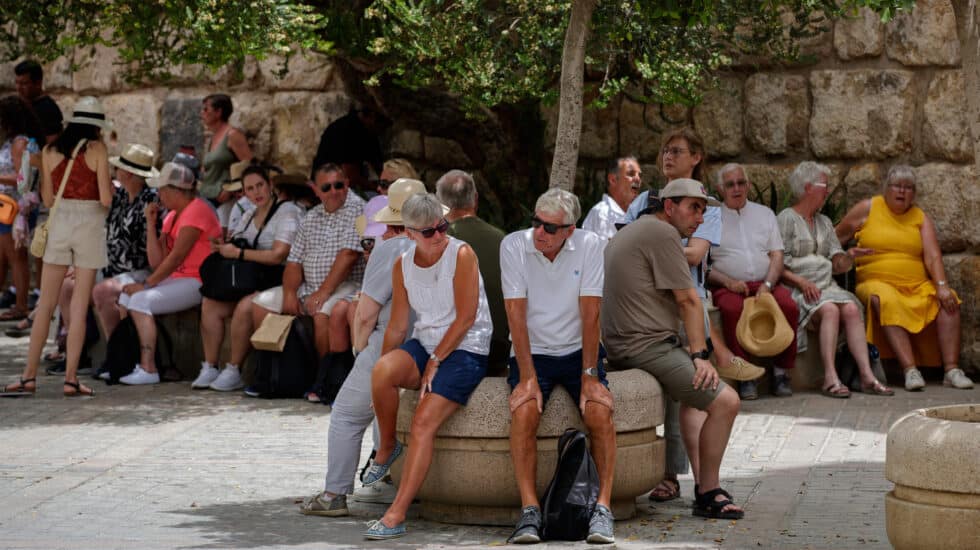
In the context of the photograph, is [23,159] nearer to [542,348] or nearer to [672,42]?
[672,42]

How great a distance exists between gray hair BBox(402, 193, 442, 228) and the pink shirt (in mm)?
4377

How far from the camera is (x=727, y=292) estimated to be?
31.3 ft

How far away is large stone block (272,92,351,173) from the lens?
1270 cm

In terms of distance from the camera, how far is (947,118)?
10.3m

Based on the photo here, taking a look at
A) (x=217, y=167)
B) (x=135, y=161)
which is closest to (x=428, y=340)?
(x=135, y=161)

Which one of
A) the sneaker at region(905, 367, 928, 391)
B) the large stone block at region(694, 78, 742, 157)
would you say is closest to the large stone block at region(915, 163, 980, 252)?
the sneaker at region(905, 367, 928, 391)

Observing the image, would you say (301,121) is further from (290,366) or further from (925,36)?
(925,36)

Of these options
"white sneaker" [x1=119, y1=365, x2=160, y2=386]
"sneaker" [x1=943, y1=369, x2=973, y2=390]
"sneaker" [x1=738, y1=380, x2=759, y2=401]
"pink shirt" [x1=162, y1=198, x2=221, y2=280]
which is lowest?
"white sneaker" [x1=119, y1=365, x2=160, y2=386]

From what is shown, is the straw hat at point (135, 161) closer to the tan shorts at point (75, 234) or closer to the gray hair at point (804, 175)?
the tan shorts at point (75, 234)

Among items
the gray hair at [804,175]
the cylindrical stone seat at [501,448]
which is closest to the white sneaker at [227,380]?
the cylindrical stone seat at [501,448]

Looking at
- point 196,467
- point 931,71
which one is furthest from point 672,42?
point 196,467

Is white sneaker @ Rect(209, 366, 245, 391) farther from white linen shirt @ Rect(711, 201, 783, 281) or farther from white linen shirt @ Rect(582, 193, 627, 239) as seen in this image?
white linen shirt @ Rect(711, 201, 783, 281)

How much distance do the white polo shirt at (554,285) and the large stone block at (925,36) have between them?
4.81 meters

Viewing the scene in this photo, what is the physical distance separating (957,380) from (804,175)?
5.39 feet
